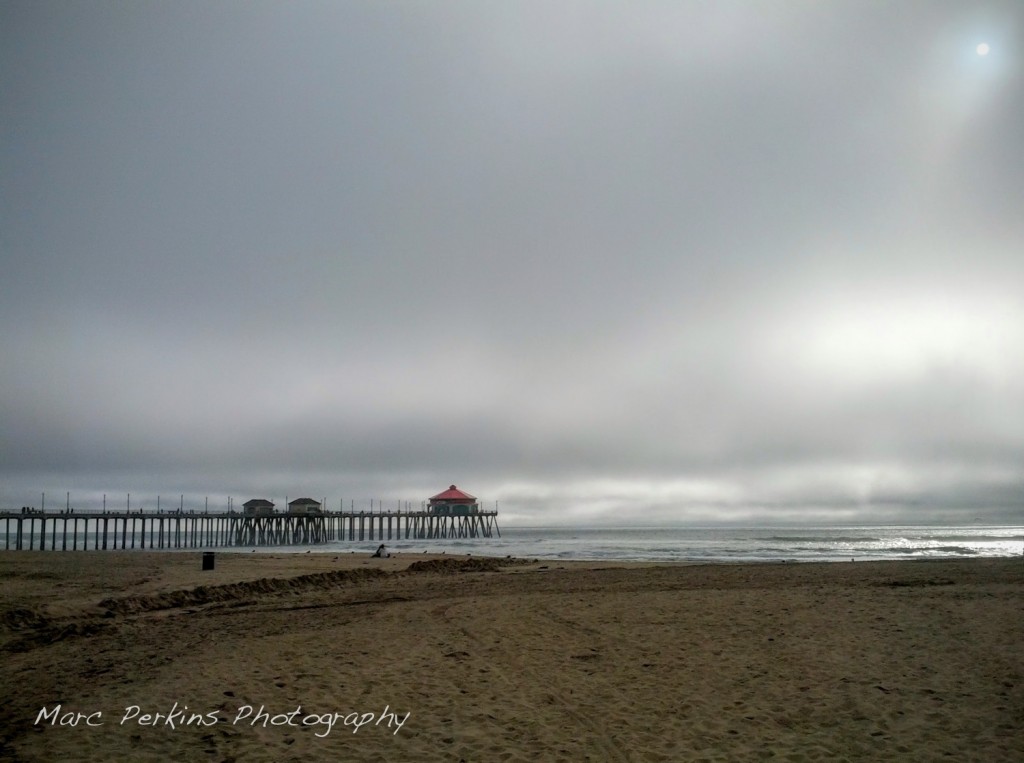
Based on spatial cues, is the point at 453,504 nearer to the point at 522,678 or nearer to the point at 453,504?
the point at 453,504

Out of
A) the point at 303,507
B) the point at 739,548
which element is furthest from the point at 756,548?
the point at 303,507

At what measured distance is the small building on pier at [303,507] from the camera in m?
78.8

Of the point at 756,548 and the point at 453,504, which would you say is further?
the point at 453,504

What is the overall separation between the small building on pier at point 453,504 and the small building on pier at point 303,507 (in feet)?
57.9

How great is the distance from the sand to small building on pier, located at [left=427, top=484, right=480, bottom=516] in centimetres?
7512

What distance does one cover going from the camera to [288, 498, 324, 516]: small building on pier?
78750 millimetres

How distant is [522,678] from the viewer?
352 inches

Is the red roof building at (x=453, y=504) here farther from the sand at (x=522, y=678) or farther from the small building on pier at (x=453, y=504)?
the sand at (x=522, y=678)

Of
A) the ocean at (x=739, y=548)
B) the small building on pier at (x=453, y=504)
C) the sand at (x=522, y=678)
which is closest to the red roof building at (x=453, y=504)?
the small building on pier at (x=453, y=504)

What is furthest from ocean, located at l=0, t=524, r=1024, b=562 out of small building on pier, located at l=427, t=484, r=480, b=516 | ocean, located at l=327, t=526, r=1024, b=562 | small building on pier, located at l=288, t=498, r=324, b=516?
small building on pier, located at l=427, t=484, r=480, b=516

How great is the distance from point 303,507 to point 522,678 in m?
76.3

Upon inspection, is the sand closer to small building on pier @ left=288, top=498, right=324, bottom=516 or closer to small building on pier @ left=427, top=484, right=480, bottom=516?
small building on pier @ left=288, top=498, right=324, bottom=516

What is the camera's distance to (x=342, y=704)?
7730mm

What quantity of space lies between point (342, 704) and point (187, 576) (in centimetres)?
1885
